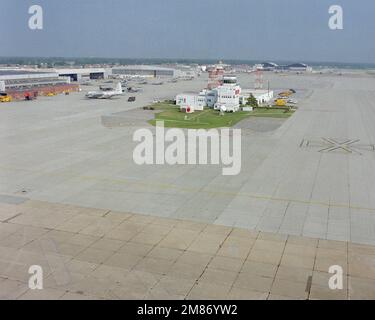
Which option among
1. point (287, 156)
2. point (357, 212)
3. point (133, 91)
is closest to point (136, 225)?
point (357, 212)

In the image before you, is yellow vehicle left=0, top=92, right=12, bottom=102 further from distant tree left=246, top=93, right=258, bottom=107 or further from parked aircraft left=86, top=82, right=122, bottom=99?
distant tree left=246, top=93, right=258, bottom=107

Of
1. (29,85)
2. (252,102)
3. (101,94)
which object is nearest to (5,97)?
(101,94)

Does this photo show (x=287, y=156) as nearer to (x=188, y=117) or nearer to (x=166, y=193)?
(x=166, y=193)

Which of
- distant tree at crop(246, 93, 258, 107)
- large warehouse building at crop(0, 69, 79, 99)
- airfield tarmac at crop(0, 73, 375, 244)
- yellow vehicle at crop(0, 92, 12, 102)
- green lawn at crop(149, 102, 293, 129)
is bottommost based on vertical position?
airfield tarmac at crop(0, 73, 375, 244)

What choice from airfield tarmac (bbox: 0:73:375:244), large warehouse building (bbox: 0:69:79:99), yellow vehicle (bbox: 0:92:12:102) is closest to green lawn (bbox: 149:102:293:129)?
airfield tarmac (bbox: 0:73:375:244)

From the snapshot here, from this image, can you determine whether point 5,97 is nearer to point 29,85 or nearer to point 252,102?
point 29,85

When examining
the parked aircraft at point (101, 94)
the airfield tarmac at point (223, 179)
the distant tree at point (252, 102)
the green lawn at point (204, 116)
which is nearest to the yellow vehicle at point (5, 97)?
the parked aircraft at point (101, 94)
